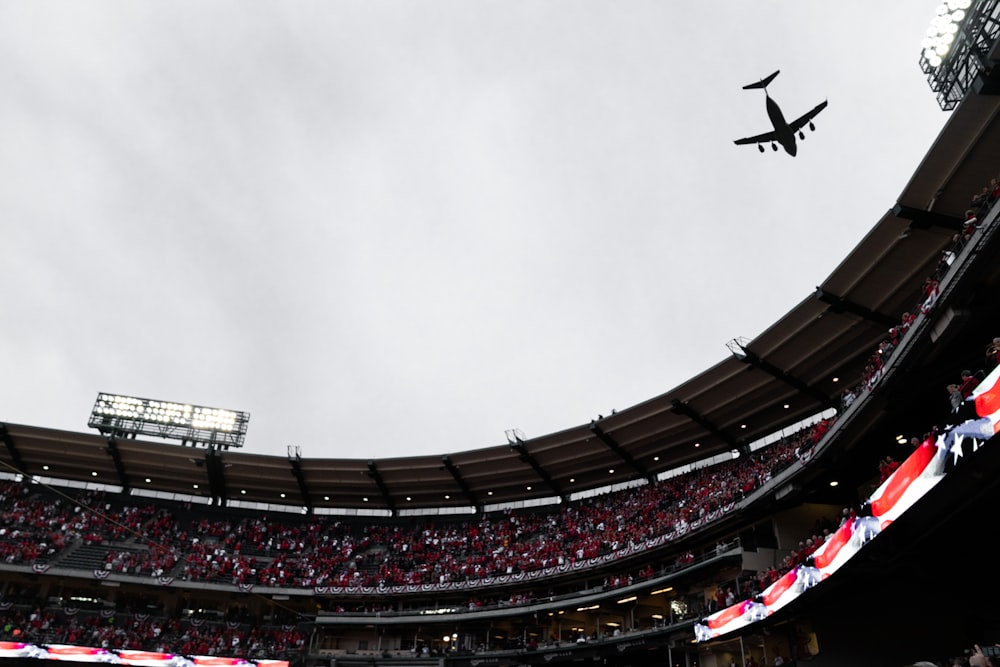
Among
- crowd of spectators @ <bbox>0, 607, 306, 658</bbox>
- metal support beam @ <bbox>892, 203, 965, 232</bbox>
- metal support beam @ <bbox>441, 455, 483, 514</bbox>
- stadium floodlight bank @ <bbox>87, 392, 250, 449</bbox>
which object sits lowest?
crowd of spectators @ <bbox>0, 607, 306, 658</bbox>

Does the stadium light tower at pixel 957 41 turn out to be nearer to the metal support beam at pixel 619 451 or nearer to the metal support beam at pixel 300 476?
the metal support beam at pixel 619 451

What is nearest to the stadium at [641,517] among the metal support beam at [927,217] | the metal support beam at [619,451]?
the metal support beam at [927,217]

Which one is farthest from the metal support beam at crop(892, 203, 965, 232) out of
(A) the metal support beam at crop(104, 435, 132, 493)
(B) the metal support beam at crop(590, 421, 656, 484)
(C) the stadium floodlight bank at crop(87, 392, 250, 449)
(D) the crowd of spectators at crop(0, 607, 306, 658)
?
(A) the metal support beam at crop(104, 435, 132, 493)

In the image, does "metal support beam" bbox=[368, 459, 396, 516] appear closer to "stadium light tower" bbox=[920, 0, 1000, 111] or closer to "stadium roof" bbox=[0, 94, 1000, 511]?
"stadium roof" bbox=[0, 94, 1000, 511]

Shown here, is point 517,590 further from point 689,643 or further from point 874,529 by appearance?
point 874,529

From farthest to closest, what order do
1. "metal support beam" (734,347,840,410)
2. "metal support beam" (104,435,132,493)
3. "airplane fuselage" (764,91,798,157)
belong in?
1. "metal support beam" (104,435,132,493)
2. "metal support beam" (734,347,840,410)
3. "airplane fuselage" (764,91,798,157)

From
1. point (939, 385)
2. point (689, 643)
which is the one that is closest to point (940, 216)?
point (939, 385)

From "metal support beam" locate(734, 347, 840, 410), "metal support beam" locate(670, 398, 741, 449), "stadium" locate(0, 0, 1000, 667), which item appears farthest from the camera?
"metal support beam" locate(670, 398, 741, 449)

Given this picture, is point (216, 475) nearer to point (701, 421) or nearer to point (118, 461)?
point (118, 461)
